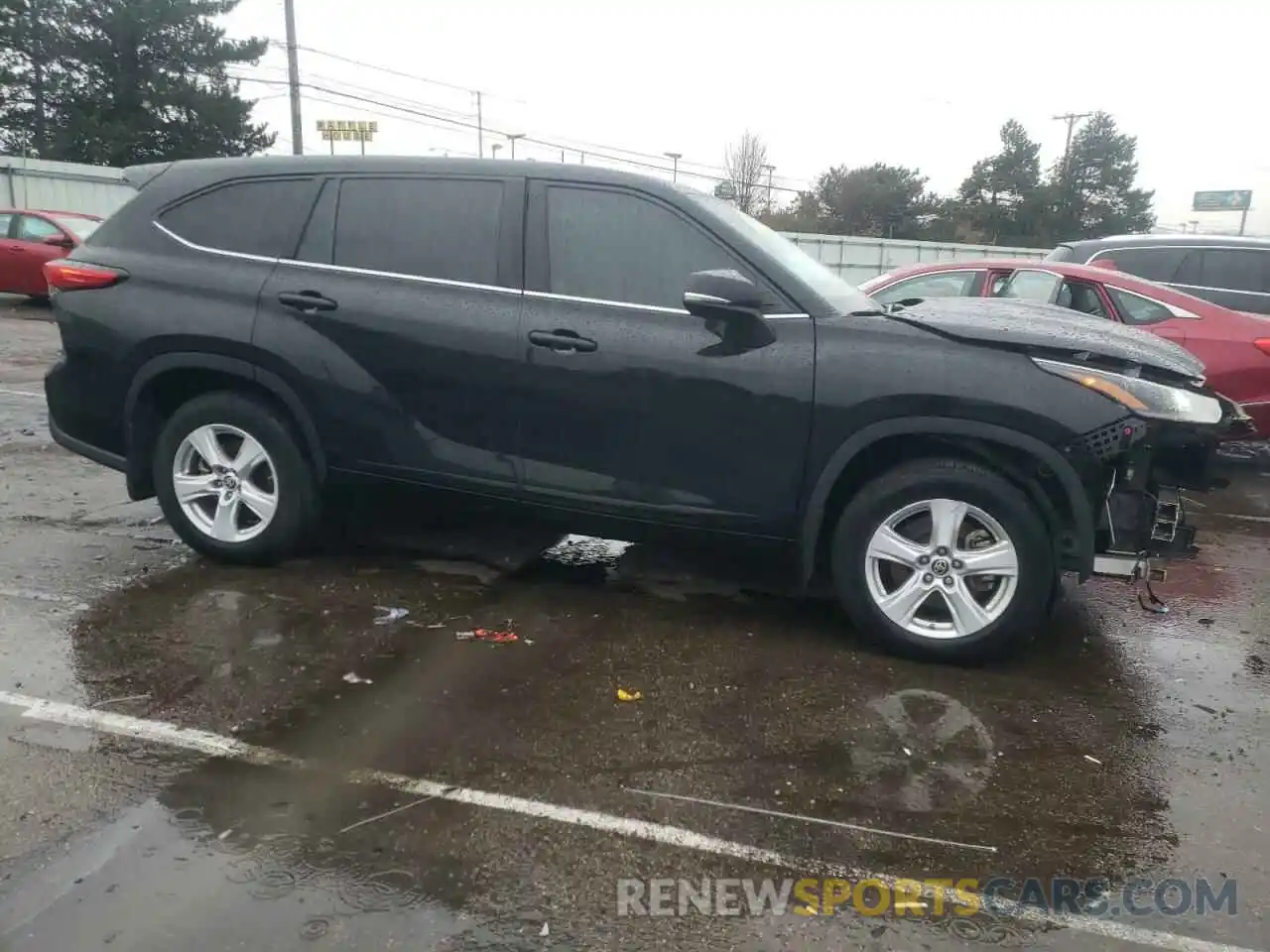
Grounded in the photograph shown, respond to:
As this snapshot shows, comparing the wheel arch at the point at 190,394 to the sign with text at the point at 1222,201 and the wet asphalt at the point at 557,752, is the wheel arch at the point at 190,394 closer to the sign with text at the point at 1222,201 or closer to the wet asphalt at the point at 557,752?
the wet asphalt at the point at 557,752

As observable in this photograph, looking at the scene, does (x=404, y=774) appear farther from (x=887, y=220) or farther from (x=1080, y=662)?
(x=887, y=220)

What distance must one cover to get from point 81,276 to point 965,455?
406 centimetres

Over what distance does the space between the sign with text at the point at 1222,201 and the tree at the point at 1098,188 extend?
42.5m

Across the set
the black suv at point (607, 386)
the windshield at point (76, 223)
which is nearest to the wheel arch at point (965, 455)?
the black suv at point (607, 386)

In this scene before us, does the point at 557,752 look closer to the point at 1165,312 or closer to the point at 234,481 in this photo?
the point at 234,481

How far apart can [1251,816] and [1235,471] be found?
5823 millimetres

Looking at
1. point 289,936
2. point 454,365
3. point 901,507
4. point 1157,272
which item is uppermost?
point 1157,272

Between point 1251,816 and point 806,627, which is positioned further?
point 806,627

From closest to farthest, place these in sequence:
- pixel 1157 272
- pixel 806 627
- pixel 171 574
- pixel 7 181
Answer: pixel 806 627
pixel 171 574
pixel 1157 272
pixel 7 181

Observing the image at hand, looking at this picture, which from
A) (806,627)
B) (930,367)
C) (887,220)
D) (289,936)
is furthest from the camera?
(887,220)

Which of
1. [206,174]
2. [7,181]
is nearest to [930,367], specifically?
[206,174]

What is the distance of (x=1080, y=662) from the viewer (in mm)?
3928

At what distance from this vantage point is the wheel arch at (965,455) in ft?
11.7

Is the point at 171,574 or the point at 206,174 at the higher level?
the point at 206,174
